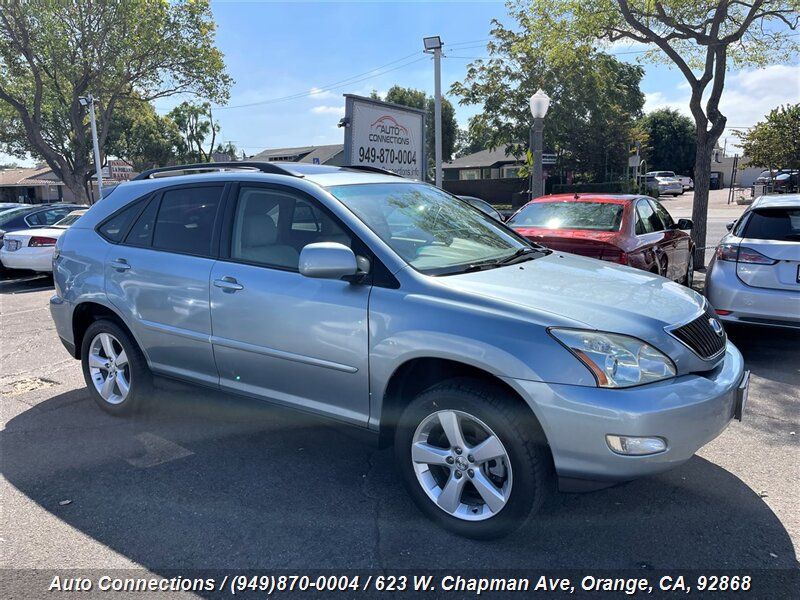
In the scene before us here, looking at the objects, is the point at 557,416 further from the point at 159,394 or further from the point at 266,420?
the point at 159,394

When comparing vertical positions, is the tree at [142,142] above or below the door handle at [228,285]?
above

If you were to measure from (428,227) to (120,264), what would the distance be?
7.32 feet

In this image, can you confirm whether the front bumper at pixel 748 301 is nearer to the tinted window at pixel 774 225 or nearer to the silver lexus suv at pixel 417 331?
the tinted window at pixel 774 225

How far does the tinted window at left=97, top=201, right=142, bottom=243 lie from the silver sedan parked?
16.8ft

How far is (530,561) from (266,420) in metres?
2.36

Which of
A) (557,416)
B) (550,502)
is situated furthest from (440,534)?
(557,416)

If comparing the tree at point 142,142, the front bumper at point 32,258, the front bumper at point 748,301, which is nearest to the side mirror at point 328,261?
the front bumper at point 748,301

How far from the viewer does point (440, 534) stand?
3039 millimetres

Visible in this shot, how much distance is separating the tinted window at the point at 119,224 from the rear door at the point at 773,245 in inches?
207

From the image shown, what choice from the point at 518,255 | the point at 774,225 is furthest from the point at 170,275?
the point at 774,225

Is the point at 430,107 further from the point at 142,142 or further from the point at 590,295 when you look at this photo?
the point at 590,295

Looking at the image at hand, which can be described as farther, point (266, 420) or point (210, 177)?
point (266, 420)

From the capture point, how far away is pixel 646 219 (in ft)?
24.9

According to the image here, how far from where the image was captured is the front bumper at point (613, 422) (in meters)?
2.60
